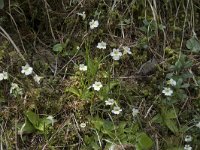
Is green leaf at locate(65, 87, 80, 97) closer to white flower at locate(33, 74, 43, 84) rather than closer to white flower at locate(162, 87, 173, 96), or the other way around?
white flower at locate(33, 74, 43, 84)

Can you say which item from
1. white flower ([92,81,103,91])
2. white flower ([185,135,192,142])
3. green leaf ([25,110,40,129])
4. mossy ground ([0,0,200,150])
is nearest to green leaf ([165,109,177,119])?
mossy ground ([0,0,200,150])

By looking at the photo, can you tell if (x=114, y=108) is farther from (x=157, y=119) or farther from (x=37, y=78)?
(x=37, y=78)

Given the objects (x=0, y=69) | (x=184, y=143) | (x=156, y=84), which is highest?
(x=0, y=69)

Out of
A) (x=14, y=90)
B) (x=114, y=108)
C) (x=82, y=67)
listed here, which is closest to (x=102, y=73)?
(x=82, y=67)

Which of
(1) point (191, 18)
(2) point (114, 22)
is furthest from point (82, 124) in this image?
(1) point (191, 18)

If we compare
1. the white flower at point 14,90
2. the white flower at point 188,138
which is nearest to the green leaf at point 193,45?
the white flower at point 188,138

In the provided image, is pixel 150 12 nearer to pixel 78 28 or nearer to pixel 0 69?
pixel 78 28
